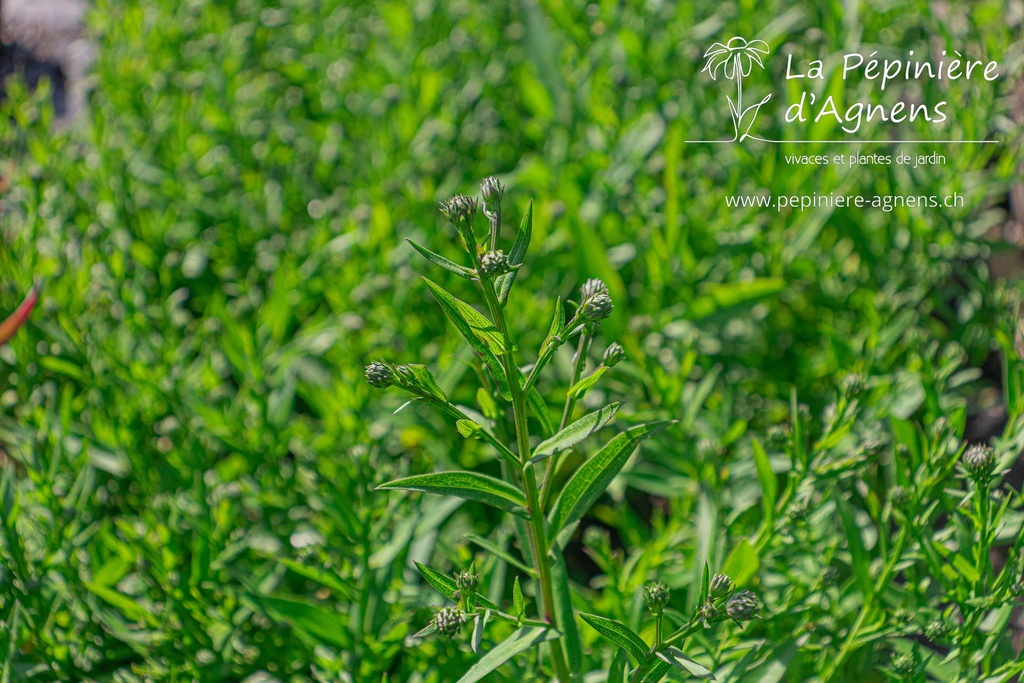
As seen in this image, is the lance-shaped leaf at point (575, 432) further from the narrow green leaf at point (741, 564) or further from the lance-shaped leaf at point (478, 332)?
the narrow green leaf at point (741, 564)

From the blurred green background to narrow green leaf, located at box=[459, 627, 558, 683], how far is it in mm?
269

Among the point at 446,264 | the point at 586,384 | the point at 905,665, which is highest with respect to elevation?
the point at 446,264

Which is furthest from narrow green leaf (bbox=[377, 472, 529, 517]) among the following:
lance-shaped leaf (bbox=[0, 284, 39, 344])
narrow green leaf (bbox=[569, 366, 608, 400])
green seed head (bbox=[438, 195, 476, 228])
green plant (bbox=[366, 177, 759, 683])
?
lance-shaped leaf (bbox=[0, 284, 39, 344])

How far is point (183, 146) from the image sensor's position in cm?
200

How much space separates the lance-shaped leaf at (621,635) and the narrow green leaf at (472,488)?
0.40 feet

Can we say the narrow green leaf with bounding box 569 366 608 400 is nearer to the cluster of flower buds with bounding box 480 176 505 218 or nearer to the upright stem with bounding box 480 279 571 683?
the upright stem with bounding box 480 279 571 683

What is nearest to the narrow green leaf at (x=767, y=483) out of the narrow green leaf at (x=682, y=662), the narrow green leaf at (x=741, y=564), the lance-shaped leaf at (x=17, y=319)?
the narrow green leaf at (x=741, y=564)

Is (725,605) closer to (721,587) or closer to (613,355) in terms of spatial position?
(721,587)

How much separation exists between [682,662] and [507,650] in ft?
0.52

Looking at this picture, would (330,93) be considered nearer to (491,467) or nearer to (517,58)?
(517,58)

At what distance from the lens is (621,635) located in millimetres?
779

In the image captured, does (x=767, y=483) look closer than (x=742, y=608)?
No

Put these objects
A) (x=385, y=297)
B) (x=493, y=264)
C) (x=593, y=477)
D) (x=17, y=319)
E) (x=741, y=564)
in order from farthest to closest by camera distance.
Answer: (x=385, y=297) → (x=17, y=319) → (x=741, y=564) → (x=593, y=477) → (x=493, y=264)

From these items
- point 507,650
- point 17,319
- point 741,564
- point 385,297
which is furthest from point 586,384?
point 17,319
